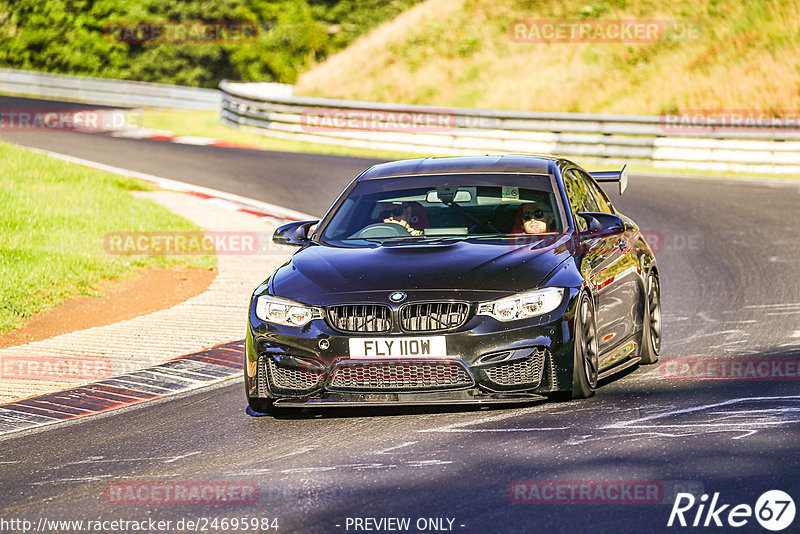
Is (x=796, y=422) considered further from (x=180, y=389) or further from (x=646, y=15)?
(x=646, y=15)

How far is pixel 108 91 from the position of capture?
147ft

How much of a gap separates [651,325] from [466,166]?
1818 mm

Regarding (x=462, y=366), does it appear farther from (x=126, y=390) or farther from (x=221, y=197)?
(x=221, y=197)

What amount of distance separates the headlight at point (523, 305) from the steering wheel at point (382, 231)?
141 cm

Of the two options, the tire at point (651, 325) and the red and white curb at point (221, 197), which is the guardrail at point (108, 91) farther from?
the tire at point (651, 325)

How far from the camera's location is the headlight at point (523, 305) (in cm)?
702

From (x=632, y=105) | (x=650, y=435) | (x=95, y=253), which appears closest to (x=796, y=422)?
(x=650, y=435)

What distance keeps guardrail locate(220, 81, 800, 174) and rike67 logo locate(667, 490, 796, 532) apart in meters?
20.2

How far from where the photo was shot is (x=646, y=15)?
41562 millimetres

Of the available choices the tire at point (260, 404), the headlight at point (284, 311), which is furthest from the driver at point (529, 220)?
the tire at point (260, 404)

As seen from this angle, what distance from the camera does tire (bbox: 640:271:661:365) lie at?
29.1 ft

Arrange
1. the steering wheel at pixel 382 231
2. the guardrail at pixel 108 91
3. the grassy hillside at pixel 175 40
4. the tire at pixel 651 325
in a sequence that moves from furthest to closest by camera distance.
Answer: the grassy hillside at pixel 175 40, the guardrail at pixel 108 91, the tire at pixel 651 325, the steering wheel at pixel 382 231

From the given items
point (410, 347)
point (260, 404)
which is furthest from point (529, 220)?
point (260, 404)

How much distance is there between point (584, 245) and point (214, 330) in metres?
4.03
